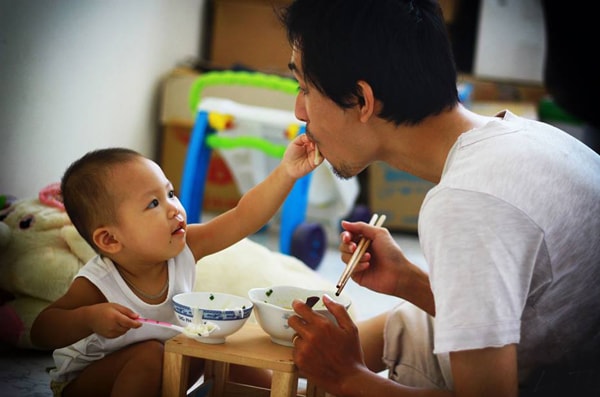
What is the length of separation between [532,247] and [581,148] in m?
A: 0.28

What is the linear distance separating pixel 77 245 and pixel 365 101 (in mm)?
899

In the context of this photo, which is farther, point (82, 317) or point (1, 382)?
point (1, 382)

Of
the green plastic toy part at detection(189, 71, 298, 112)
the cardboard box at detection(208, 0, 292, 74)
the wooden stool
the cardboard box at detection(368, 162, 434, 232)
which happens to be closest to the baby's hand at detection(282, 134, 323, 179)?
the wooden stool

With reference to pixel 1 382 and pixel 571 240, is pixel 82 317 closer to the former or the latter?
pixel 1 382

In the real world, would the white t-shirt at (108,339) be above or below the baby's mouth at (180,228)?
below

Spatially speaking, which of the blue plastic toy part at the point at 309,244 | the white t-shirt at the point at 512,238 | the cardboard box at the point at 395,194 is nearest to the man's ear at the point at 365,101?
the white t-shirt at the point at 512,238

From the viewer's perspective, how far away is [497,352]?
102 cm

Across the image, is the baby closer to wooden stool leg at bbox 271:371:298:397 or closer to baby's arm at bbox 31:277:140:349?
baby's arm at bbox 31:277:140:349

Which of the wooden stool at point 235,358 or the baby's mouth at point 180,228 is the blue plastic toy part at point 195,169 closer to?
the baby's mouth at point 180,228

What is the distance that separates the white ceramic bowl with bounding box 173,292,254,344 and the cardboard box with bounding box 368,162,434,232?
8.00ft

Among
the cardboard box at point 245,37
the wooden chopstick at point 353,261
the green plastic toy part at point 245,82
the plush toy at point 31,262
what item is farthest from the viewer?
the cardboard box at point 245,37

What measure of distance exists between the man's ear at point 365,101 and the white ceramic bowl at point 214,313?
1.19ft

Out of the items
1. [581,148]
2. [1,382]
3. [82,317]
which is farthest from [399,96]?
[1,382]

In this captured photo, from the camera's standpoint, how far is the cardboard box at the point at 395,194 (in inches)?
146
